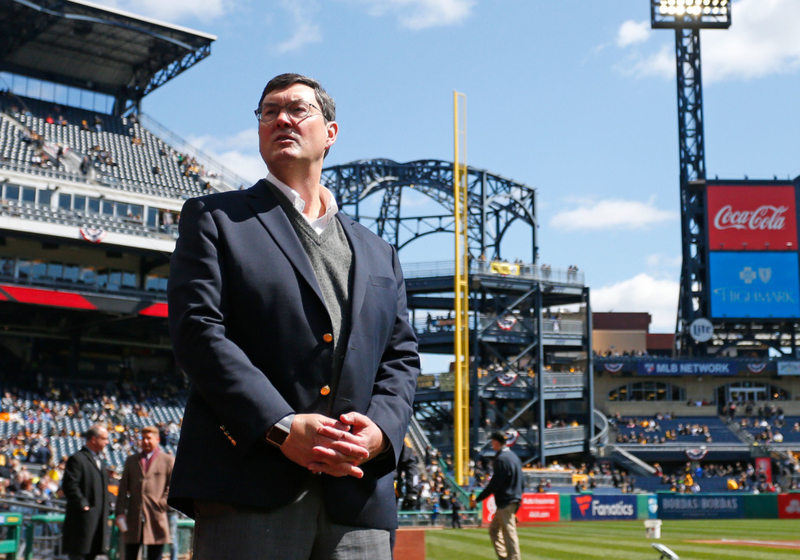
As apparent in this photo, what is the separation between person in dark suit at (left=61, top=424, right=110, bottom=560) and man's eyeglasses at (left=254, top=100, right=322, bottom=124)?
22.9 ft

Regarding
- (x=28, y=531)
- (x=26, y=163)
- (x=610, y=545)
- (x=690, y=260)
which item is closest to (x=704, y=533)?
(x=610, y=545)

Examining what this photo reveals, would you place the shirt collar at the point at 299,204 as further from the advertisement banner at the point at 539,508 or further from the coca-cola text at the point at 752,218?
the coca-cola text at the point at 752,218

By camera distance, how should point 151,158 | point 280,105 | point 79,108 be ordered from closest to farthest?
point 280,105 → point 151,158 → point 79,108

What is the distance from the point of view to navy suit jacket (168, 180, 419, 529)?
2.54 meters

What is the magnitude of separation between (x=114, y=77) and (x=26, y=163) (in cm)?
1490

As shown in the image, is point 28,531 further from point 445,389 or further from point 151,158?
point 445,389

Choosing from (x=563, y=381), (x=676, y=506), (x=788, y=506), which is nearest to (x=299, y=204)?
(x=676, y=506)

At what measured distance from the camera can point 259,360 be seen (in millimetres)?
2674

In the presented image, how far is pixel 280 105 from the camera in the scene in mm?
3002

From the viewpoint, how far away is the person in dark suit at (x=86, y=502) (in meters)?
9.05

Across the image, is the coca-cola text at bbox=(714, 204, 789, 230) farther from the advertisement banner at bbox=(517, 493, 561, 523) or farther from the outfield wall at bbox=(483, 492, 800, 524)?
the advertisement banner at bbox=(517, 493, 561, 523)

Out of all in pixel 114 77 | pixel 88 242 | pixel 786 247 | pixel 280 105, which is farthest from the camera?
pixel 786 247

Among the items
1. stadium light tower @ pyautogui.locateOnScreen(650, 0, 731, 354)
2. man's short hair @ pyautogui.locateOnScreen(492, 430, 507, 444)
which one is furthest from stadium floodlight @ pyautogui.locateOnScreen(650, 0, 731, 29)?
man's short hair @ pyautogui.locateOnScreen(492, 430, 507, 444)

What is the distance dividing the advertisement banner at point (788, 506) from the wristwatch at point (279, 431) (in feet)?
116
